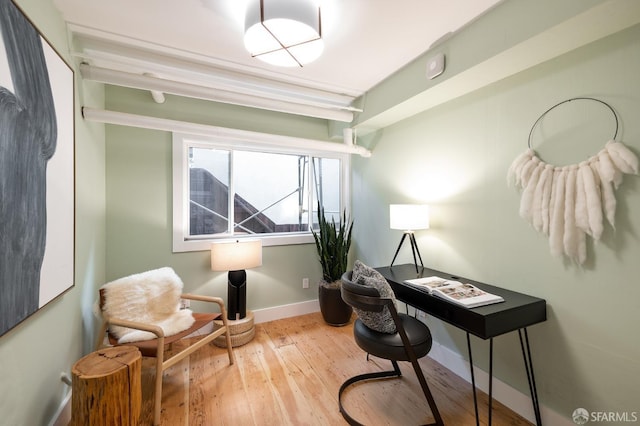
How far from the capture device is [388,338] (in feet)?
5.40

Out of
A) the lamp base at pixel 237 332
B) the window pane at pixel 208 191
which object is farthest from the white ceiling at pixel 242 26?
the lamp base at pixel 237 332

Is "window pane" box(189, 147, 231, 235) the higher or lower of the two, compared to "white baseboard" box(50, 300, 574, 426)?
higher

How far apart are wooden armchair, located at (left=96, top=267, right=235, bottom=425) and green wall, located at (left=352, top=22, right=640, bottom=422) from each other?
6.96ft

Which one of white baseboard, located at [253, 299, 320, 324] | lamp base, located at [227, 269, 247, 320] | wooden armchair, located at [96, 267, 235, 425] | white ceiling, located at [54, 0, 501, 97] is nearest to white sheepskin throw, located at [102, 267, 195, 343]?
wooden armchair, located at [96, 267, 235, 425]

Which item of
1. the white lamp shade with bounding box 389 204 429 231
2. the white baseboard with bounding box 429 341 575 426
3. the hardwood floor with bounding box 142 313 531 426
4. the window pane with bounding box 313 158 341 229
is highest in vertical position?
the window pane with bounding box 313 158 341 229

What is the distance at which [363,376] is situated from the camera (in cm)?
205

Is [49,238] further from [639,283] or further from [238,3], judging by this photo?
[639,283]

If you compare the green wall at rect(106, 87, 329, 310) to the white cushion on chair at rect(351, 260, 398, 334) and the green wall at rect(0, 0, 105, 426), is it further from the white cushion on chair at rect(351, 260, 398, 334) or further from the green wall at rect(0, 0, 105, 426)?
the white cushion on chair at rect(351, 260, 398, 334)

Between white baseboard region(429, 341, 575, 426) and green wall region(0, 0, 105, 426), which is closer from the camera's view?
green wall region(0, 0, 105, 426)

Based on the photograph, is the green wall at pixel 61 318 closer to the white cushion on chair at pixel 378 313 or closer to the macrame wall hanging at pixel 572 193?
the white cushion on chair at pixel 378 313

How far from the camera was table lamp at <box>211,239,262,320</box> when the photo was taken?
249cm

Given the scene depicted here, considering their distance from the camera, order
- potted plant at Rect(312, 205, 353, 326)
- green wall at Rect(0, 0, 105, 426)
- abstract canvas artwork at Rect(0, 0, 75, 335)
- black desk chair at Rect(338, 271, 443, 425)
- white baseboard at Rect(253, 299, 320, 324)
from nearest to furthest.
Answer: abstract canvas artwork at Rect(0, 0, 75, 335) < green wall at Rect(0, 0, 105, 426) < black desk chair at Rect(338, 271, 443, 425) < potted plant at Rect(312, 205, 353, 326) < white baseboard at Rect(253, 299, 320, 324)

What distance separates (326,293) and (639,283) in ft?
7.71

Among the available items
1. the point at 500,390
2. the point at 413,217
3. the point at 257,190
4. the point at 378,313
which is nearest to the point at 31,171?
the point at 378,313
